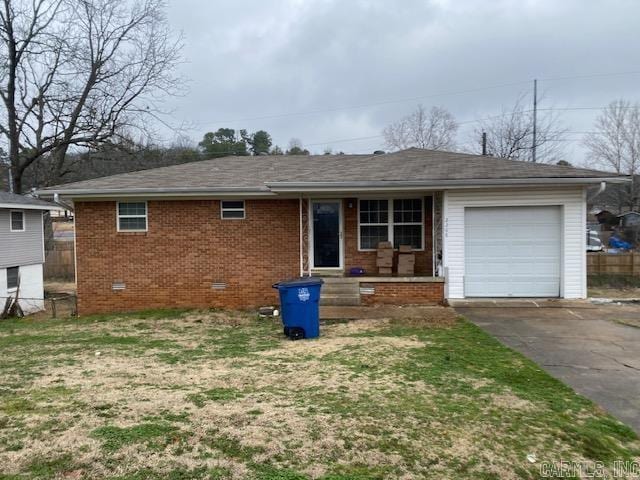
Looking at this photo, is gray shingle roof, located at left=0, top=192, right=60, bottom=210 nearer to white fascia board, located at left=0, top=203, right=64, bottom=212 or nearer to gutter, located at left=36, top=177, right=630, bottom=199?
white fascia board, located at left=0, top=203, right=64, bottom=212

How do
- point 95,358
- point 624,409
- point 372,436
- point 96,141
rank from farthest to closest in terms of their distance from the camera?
1. point 96,141
2. point 95,358
3. point 624,409
4. point 372,436

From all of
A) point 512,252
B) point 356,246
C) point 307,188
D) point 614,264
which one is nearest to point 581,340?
point 512,252

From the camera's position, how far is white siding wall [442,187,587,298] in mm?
10602

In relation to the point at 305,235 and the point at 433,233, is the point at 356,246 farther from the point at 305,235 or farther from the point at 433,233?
the point at 433,233

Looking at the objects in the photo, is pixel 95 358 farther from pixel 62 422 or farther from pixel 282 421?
pixel 282 421

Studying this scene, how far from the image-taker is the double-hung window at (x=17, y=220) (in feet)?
68.8

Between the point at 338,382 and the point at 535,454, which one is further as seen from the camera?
the point at 338,382

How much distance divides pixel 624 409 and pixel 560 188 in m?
7.09

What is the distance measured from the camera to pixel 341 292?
35.6 feet

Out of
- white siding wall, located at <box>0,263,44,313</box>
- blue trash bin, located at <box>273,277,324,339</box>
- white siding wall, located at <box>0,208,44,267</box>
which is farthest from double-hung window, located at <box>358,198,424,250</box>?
white siding wall, located at <box>0,208,44,267</box>

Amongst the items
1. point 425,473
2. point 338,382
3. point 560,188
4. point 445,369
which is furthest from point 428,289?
point 425,473

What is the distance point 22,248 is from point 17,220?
1295 millimetres

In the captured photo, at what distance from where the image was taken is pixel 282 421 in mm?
4105

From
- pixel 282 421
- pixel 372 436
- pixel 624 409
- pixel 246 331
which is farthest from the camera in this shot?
pixel 246 331
